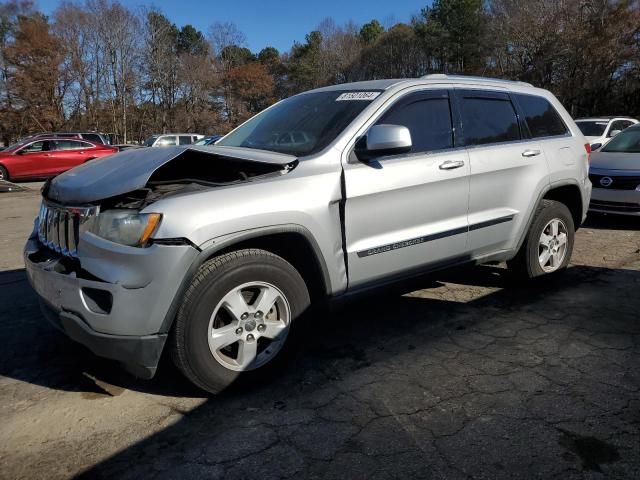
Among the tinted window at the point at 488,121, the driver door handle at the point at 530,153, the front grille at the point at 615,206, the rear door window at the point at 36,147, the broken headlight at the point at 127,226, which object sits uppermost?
the rear door window at the point at 36,147

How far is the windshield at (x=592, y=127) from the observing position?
12836 millimetres

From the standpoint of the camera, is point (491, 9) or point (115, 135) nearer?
point (491, 9)

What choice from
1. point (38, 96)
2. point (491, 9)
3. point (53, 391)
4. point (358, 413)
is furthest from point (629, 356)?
point (38, 96)

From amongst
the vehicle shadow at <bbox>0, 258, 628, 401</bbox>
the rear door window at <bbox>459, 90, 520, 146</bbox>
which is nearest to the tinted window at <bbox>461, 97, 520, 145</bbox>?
the rear door window at <bbox>459, 90, 520, 146</bbox>

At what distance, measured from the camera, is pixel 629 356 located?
3.32 meters

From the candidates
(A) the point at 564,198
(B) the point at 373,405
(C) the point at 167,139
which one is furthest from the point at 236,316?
(C) the point at 167,139

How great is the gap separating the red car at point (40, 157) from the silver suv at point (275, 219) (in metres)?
16.0

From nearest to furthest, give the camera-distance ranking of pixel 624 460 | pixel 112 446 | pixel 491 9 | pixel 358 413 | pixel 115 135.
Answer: pixel 624 460
pixel 112 446
pixel 358 413
pixel 491 9
pixel 115 135

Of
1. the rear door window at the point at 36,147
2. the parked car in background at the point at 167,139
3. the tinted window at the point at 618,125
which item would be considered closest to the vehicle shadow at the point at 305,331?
the tinted window at the point at 618,125

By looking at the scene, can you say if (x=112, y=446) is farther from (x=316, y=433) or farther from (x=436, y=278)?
(x=436, y=278)

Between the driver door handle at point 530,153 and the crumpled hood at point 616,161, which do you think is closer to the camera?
the driver door handle at point 530,153

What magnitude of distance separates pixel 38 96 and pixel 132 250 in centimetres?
4801

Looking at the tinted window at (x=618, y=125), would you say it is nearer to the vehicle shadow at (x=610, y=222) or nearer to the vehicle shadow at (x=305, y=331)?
the vehicle shadow at (x=610, y=222)

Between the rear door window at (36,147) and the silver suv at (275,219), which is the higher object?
the rear door window at (36,147)
